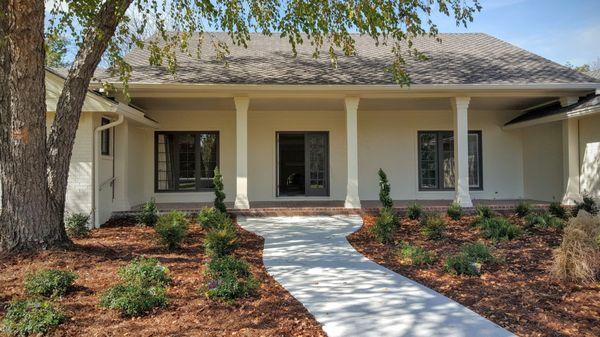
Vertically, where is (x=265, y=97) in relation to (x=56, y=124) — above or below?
above

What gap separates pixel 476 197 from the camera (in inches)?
472

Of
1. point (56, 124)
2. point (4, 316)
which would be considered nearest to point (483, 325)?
point (4, 316)

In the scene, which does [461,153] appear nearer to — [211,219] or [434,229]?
[434,229]

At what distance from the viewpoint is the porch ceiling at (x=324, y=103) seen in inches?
402

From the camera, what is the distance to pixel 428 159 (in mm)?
12164

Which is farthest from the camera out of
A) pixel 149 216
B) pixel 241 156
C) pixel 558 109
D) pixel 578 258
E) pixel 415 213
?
pixel 558 109

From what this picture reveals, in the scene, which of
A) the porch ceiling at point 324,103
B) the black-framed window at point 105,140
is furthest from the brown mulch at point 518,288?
the black-framed window at point 105,140

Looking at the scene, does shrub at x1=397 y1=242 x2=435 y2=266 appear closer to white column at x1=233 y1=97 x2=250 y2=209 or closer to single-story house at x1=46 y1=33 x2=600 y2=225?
single-story house at x1=46 y1=33 x2=600 y2=225

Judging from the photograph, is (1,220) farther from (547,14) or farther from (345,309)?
(547,14)

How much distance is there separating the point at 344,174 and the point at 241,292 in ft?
27.1

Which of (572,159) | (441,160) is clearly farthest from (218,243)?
(572,159)

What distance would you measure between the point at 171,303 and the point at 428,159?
32.1ft

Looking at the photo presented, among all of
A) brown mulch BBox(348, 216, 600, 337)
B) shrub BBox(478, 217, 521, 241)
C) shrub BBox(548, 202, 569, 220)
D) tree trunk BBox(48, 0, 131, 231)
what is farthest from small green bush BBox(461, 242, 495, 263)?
tree trunk BBox(48, 0, 131, 231)

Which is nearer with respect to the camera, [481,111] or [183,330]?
[183,330]
